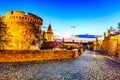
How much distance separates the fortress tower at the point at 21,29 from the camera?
3709 cm

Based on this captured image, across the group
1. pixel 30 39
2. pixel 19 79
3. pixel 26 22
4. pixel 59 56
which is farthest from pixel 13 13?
pixel 19 79

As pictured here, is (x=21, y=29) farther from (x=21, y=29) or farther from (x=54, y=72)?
(x=54, y=72)

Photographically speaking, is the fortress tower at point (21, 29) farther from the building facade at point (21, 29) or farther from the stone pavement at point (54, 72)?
the stone pavement at point (54, 72)

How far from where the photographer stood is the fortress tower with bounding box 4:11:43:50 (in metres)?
37.1

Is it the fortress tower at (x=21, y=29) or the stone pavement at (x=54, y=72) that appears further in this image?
the fortress tower at (x=21, y=29)

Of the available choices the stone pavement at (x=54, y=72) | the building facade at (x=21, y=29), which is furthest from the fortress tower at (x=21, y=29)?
the stone pavement at (x=54, y=72)

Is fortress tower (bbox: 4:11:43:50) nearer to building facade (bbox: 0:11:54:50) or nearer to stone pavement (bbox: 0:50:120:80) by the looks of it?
building facade (bbox: 0:11:54:50)

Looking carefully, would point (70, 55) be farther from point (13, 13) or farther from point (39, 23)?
point (13, 13)

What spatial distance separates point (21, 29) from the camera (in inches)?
1458

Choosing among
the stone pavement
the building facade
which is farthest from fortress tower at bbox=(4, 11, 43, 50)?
the stone pavement

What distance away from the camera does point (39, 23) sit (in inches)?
1575

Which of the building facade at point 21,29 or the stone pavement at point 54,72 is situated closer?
the stone pavement at point 54,72

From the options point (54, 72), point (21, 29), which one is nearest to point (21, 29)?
point (21, 29)

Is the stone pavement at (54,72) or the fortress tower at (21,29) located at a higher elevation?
the fortress tower at (21,29)
